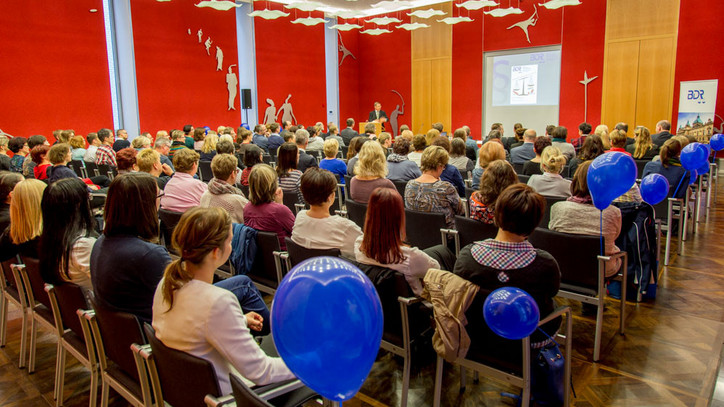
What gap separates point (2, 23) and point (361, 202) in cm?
1001

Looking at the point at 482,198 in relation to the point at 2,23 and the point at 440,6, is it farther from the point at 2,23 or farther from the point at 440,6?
the point at 440,6

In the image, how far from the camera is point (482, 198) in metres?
3.30

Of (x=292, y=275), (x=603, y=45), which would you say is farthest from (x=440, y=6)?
(x=292, y=275)

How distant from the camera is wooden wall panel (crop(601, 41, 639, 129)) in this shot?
12.1 meters

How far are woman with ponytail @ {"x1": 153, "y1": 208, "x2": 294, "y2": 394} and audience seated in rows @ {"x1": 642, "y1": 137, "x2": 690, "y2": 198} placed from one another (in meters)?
4.85

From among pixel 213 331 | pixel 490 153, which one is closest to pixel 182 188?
pixel 490 153

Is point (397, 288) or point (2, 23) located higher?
point (2, 23)

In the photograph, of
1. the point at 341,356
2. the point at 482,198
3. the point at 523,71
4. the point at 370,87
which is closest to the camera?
the point at 341,356

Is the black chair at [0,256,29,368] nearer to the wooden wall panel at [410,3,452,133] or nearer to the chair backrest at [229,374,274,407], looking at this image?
the chair backrest at [229,374,274,407]

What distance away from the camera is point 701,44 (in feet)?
36.1

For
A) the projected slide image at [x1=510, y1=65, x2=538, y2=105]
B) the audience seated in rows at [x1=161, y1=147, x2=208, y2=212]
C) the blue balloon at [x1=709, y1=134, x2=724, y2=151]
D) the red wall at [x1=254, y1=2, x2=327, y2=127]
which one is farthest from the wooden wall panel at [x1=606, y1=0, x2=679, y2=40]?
the audience seated in rows at [x1=161, y1=147, x2=208, y2=212]

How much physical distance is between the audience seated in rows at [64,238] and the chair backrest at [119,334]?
46cm

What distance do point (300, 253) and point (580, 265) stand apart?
174cm

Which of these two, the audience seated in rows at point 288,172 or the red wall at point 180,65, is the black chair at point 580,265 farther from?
the red wall at point 180,65
